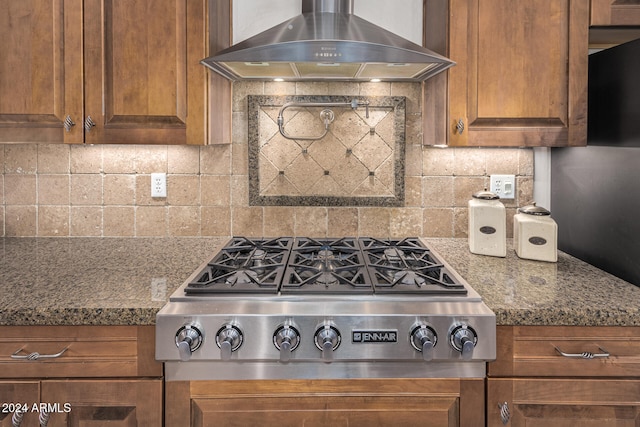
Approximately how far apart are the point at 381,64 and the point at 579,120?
0.72 m

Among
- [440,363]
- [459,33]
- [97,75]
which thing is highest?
[459,33]

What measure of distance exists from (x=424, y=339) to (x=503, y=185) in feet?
3.51

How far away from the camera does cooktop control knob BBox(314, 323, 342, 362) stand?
1.21 m

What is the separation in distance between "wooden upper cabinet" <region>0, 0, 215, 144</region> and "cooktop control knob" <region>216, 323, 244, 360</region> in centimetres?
82

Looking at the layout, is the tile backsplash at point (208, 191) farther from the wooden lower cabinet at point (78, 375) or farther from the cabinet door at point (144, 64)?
the wooden lower cabinet at point (78, 375)

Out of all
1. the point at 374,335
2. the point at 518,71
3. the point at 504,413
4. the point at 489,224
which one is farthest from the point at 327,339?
the point at 518,71

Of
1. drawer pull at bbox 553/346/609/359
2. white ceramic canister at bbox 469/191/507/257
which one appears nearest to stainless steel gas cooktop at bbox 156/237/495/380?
drawer pull at bbox 553/346/609/359

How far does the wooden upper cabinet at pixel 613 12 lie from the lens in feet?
5.21

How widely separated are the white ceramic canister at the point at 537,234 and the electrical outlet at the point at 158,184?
4.82 ft

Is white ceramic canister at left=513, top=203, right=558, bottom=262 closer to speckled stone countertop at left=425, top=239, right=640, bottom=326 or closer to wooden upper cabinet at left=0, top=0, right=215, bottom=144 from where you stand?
speckled stone countertop at left=425, top=239, right=640, bottom=326

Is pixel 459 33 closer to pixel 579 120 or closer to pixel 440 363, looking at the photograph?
pixel 579 120

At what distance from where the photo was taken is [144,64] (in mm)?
1656

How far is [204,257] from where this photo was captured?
175 cm

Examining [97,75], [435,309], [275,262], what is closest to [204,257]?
[275,262]
